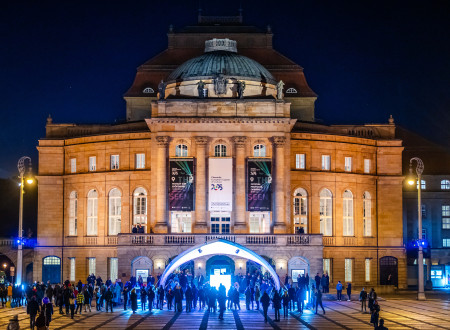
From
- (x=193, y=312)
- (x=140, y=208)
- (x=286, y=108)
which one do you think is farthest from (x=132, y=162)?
(x=193, y=312)

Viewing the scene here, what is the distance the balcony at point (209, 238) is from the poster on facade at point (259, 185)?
4.46 m

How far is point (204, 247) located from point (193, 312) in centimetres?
948

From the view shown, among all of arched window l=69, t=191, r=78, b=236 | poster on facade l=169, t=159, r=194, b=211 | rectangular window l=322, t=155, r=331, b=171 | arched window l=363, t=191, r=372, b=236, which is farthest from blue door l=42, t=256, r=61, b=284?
arched window l=363, t=191, r=372, b=236

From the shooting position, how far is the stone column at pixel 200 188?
91.8 meters

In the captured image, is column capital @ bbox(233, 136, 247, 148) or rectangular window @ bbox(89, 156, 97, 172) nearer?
column capital @ bbox(233, 136, 247, 148)

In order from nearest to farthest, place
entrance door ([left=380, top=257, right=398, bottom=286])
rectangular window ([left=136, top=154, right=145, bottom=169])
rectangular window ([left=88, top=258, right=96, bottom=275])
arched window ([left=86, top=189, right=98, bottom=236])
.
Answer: rectangular window ([left=136, top=154, right=145, bottom=169]), rectangular window ([left=88, top=258, right=96, bottom=275]), arched window ([left=86, top=189, right=98, bottom=236]), entrance door ([left=380, top=257, right=398, bottom=286])

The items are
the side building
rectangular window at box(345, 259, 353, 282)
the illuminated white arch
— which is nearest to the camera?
the illuminated white arch

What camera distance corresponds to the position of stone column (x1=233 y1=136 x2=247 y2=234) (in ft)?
302

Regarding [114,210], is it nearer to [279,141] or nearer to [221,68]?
[221,68]

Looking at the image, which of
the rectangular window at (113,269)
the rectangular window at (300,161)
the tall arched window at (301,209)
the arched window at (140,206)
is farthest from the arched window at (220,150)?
the rectangular window at (113,269)

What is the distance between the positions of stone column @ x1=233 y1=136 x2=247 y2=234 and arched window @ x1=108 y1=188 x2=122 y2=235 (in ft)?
48.8

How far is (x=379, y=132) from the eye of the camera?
108 metres

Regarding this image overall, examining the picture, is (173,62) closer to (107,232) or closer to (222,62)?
(222,62)

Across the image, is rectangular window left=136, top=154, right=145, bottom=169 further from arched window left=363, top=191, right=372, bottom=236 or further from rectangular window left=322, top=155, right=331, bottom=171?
arched window left=363, top=191, right=372, bottom=236
